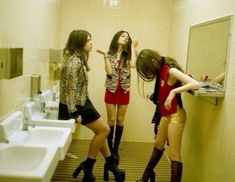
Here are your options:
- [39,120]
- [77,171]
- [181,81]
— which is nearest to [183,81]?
[181,81]

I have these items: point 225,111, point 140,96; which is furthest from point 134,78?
point 225,111

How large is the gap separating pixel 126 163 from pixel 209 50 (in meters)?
1.80

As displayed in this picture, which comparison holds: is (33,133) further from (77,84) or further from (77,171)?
(77,171)

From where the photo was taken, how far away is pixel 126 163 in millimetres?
3686

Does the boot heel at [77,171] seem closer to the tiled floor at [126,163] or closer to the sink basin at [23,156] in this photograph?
the tiled floor at [126,163]

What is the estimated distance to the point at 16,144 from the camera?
6.01 ft

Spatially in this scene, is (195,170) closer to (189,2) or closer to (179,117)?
(179,117)

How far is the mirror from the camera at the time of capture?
2248 mm

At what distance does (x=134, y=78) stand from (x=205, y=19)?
1.80m

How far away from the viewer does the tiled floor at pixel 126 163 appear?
3.26m

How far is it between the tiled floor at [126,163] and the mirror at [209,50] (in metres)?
1.28

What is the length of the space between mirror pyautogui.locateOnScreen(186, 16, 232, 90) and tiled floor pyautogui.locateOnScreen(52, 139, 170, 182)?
1.28 metres

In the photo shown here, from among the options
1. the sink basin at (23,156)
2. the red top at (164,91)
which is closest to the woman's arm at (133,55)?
the red top at (164,91)

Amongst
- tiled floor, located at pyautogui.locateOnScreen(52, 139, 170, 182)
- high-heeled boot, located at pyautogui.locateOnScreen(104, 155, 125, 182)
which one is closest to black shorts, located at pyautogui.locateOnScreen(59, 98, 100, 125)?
high-heeled boot, located at pyautogui.locateOnScreen(104, 155, 125, 182)
